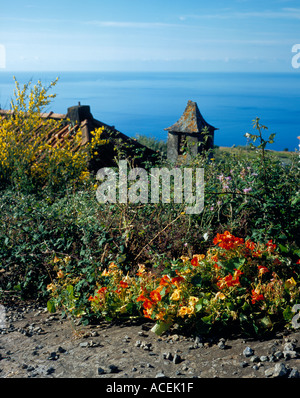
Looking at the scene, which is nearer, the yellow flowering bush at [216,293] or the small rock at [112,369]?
the small rock at [112,369]

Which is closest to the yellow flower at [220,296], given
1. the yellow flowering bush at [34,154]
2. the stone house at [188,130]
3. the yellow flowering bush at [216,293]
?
the yellow flowering bush at [216,293]

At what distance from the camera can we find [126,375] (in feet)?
10.6

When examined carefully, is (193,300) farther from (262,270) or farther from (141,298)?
(262,270)

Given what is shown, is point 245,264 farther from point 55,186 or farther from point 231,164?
point 55,186

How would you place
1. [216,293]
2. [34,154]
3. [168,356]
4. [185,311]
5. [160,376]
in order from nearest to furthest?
[160,376]
[168,356]
[185,311]
[216,293]
[34,154]

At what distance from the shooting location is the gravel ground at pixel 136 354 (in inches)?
126

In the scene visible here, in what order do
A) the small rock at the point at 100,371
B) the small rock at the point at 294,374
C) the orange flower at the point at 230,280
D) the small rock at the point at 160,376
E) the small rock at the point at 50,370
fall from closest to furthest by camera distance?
the small rock at the point at 294,374, the small rock at the point at 160,376, the small rock at the point at 100,371, the small rock at the point at 50,370, the orange flower at the point at 230,280

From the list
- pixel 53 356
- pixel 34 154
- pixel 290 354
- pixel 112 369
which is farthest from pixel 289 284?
pixel 34 154

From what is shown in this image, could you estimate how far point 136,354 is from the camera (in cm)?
352

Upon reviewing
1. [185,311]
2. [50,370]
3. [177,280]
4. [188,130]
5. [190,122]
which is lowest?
[50,370]

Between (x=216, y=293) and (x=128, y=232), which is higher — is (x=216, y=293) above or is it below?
below

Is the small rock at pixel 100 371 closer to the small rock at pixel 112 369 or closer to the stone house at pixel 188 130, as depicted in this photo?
the small rock at pixel 112 369
